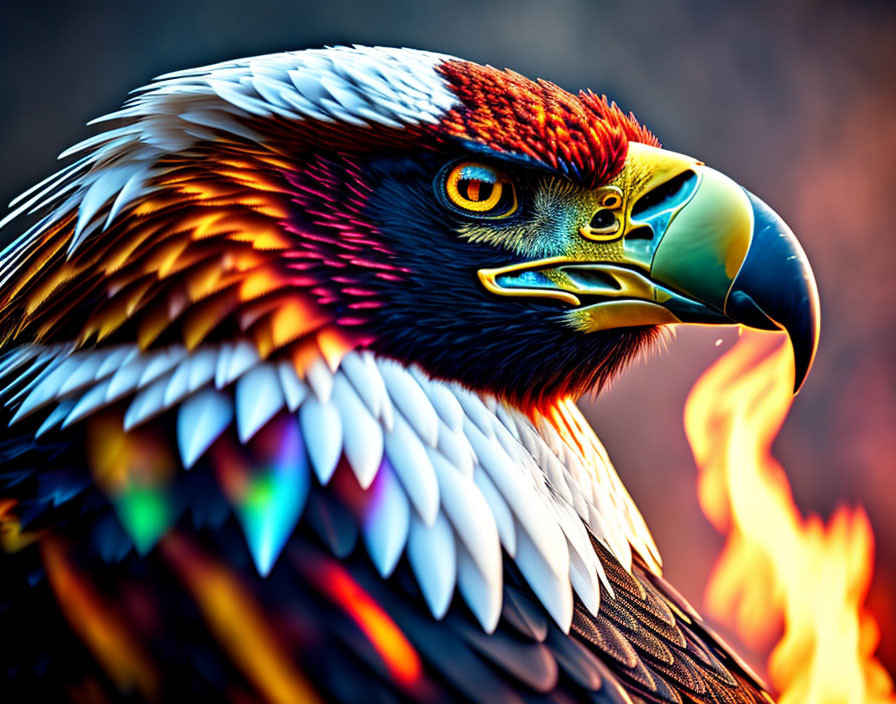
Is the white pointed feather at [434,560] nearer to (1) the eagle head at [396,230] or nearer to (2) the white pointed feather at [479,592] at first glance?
(2) the white pointed feather at [479,592]

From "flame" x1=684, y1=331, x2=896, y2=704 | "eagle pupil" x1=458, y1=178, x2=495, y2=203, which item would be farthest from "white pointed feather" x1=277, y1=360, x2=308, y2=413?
"flame" x1=684, y1=331, x2=896, y2=704

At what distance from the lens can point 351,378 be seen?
547 millimetres

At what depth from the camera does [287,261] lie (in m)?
0.55

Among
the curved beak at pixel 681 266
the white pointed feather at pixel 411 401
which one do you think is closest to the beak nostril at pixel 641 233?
the curved beak at pixel 681 266

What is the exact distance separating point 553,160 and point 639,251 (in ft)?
0.35

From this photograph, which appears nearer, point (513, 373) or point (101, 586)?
point (101, 586)

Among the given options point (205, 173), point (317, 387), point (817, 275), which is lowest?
point (817, 275)

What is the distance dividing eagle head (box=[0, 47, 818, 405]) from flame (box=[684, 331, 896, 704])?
0.40 metres

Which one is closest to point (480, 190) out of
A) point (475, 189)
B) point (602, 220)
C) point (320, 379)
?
point (475, 189)

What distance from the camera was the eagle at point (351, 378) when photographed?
0.44 meters

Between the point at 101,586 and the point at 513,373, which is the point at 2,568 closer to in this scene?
the point at 101,586

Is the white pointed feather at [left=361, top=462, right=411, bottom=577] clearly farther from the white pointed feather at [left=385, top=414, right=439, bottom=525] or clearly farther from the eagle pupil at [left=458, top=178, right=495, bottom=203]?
the eagle pupil at [left=458, top=178, right=495, bottom=203]

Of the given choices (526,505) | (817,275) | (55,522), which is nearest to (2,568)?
(55,522)

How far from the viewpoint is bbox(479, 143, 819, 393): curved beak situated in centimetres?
58
